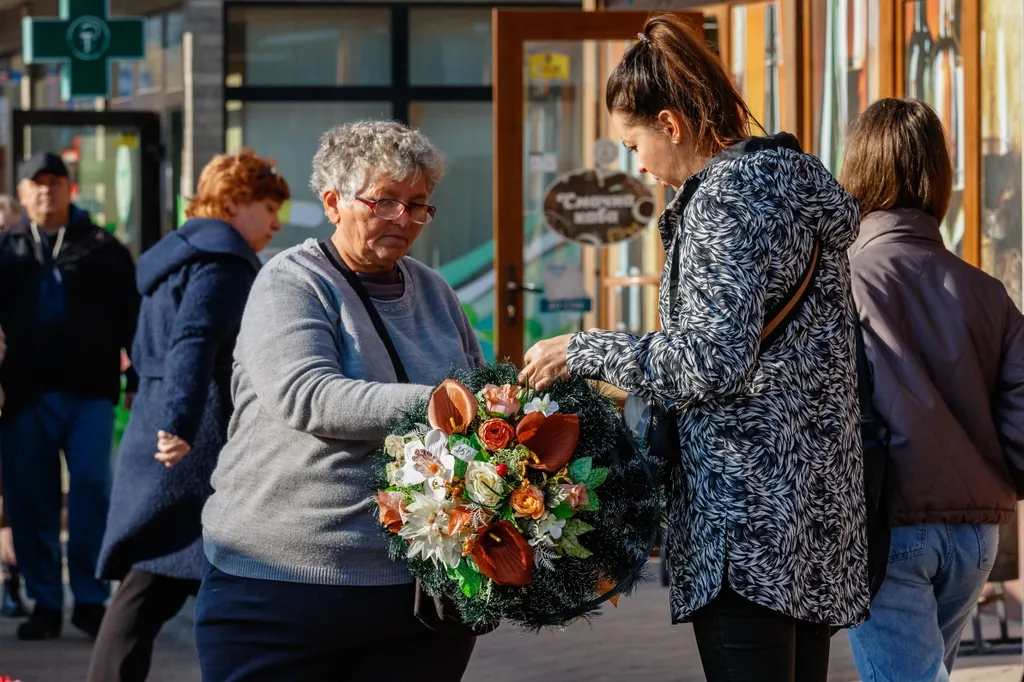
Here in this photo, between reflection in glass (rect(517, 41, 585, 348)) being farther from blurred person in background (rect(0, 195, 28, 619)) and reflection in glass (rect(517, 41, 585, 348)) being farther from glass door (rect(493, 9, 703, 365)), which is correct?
blurred person in background (rect(0, 195, 28, 619))

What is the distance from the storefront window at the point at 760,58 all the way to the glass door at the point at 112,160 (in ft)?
15.7

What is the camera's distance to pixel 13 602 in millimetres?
7191

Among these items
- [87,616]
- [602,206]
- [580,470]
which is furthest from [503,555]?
[602,206]

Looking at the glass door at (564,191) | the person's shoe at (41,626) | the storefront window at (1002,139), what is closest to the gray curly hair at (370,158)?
Result: the storefront window at (1002,139)

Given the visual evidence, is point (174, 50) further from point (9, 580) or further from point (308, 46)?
point (9, 580)

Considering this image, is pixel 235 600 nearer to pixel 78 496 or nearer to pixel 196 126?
pixel 78 496

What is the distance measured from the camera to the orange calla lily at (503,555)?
253 centimetres

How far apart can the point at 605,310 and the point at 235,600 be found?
5.40m

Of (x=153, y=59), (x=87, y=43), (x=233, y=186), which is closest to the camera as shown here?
(x=233, y=186)

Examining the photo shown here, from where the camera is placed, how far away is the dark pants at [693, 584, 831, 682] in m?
2.62

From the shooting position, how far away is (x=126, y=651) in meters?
4.46

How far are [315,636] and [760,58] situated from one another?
19.4 feet

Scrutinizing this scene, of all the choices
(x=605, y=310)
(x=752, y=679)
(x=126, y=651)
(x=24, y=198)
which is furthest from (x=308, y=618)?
(x=605, y=310)

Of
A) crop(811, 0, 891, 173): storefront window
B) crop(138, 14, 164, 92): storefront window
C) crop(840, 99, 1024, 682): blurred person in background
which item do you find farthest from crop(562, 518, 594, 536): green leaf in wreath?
crop(138, 14, 164, 92): storefront window
